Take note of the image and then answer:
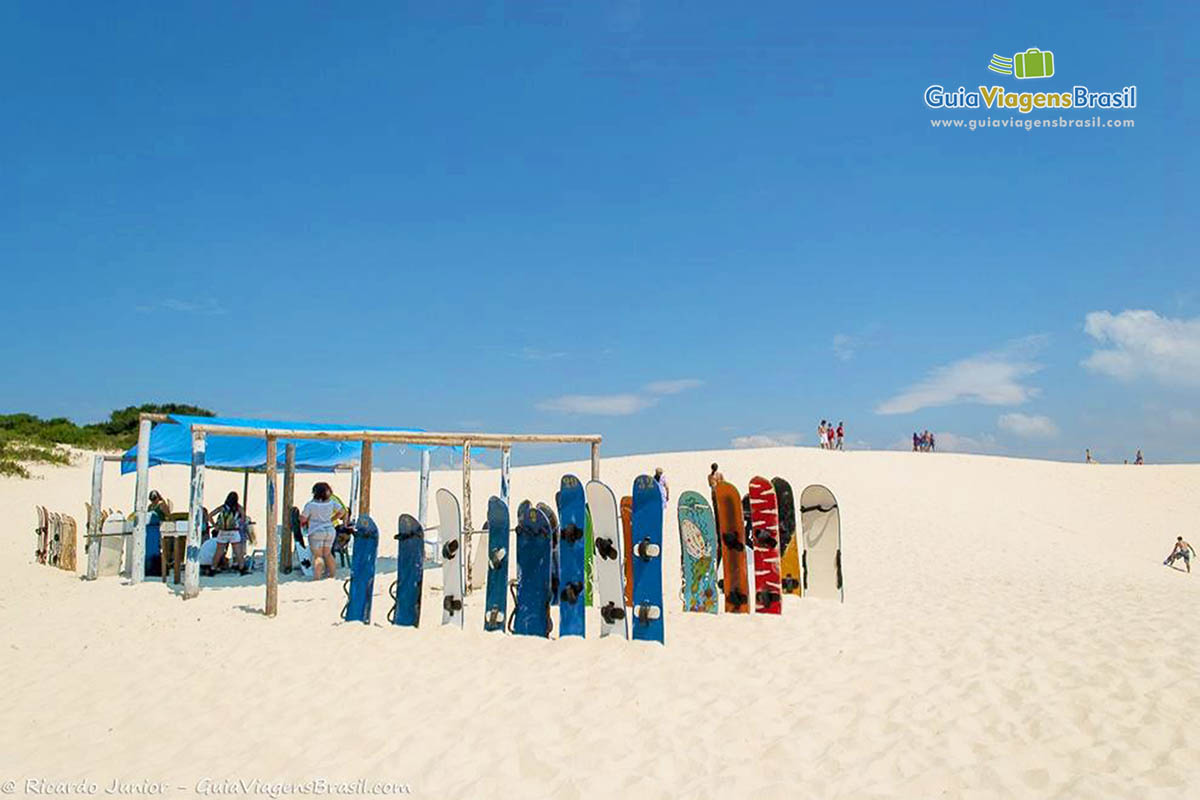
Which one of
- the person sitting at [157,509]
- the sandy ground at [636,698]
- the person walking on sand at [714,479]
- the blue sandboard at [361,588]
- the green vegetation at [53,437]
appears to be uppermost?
the green vegetation at [53,437]

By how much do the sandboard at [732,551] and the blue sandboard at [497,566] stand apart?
8.42 ft

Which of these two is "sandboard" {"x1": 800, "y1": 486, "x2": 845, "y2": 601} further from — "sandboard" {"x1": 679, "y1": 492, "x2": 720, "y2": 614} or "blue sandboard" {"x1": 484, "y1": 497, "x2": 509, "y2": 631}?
"blue sandboard" {"x1": 484, "y1": 497, "x2": 509, "y2": 631}

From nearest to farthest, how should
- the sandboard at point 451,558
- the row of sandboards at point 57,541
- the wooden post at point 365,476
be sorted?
the sandboard at point 451,558
the wooden post at point 365,476
the row of sandboards at point 57,541

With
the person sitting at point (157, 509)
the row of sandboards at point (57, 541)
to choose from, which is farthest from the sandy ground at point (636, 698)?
the row of sandboards at point (57, 541)

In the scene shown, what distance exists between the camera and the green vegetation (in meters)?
31.9

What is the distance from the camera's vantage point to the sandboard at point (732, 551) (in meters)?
8.96

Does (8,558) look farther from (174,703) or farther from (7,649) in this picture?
(174,703)

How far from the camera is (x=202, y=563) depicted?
13719 mm

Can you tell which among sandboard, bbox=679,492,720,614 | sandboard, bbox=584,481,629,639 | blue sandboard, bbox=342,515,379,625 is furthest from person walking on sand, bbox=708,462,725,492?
blue sandboard, bbox=342,515,379,625

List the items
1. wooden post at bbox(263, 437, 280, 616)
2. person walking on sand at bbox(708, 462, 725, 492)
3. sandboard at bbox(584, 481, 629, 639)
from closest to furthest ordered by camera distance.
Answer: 1. sandboard at bbox(584, 481, 629, 639)
2. wooden post at bbox(263, 437, 280, 616)
3. person walking on sand at bbox(708, 462, 725, 492)

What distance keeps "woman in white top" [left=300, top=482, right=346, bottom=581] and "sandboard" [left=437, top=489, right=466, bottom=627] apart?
165 inches

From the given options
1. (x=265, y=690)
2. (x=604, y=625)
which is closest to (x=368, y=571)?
(x=265, y=690)

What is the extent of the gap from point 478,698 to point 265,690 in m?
2.02

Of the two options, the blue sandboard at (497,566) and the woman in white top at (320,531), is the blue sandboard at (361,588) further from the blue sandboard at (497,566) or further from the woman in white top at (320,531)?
the woman in white top at (320,531)
